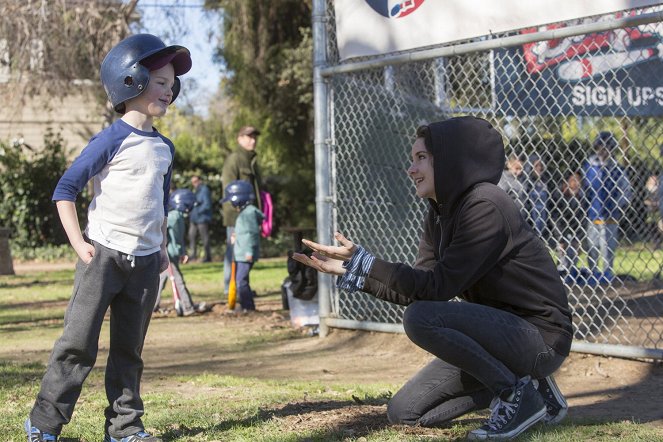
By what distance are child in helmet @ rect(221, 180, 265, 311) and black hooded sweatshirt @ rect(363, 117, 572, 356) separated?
17.8ft

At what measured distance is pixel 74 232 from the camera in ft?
12.7

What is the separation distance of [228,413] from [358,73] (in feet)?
11.6

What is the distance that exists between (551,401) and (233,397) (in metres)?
1.80

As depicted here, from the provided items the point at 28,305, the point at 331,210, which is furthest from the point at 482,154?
the point at 28,305

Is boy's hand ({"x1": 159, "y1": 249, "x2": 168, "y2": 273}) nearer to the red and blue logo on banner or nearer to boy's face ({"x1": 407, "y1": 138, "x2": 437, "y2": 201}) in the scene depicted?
boy's face ({"x1": 407, "y1": 138, "x2": 437, "y2": 201})

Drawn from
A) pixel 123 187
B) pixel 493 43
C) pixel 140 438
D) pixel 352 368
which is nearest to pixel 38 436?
pixel 140 438

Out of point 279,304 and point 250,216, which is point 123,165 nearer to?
point 250,216

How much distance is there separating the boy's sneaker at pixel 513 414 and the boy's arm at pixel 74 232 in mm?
1822

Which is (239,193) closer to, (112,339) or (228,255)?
(228,255)

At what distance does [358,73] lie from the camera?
7512mm

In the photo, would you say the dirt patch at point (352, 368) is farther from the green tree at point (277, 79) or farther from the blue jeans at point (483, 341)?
the green tree at point (277, 79)

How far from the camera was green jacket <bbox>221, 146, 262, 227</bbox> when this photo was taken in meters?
10.8

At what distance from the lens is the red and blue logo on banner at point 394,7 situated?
6816mm

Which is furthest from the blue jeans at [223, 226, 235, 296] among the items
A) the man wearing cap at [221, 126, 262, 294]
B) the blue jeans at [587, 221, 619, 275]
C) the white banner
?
the blue jeans at [587, 221, 619, 275]
